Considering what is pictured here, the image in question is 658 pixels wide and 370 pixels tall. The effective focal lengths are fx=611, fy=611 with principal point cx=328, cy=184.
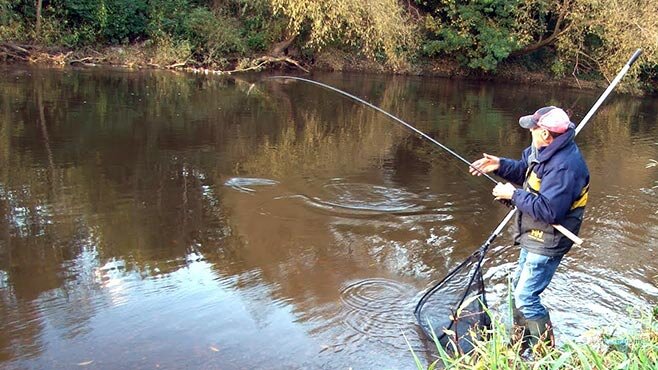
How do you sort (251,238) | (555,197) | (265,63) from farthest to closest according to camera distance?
(265,63)
(251,238)
(555,197)

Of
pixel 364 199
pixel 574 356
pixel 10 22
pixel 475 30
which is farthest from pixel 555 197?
pixel 475 30

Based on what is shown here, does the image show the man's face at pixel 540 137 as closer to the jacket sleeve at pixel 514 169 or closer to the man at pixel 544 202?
the man at pixel 544 202

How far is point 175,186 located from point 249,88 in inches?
429

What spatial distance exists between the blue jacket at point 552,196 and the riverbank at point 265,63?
19.1 metres

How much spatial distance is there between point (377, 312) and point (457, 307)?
835mm

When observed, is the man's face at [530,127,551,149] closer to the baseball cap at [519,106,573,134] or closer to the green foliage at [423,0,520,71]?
the baseball cap at [519,106,573,134]

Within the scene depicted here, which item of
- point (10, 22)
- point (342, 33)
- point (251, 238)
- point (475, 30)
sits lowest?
point (251, 238)

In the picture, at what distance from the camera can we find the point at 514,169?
4.48 meters

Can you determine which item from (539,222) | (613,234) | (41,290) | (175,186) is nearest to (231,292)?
(41,290)

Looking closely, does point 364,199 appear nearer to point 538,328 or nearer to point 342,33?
point 538,328

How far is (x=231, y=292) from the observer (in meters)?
5.21

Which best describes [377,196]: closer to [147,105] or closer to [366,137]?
[366,137]

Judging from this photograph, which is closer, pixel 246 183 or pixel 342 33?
pixel 246 183

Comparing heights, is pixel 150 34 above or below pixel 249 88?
above
